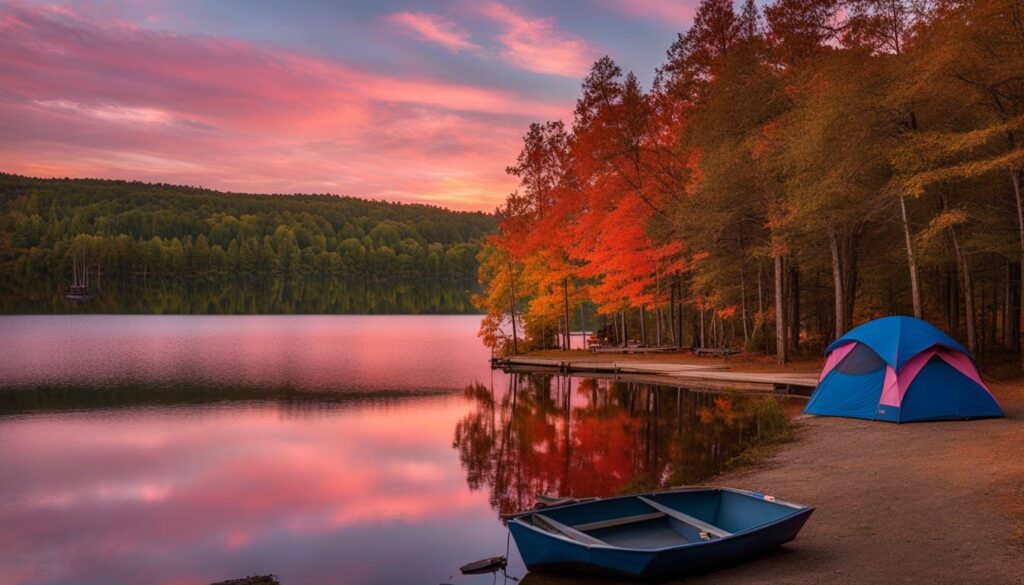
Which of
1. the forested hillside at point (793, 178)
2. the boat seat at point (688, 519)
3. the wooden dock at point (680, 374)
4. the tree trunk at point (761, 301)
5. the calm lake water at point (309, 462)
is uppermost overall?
the forested hillside at point (793, 178)

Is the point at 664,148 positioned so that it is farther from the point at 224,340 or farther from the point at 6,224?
the point at 6,224

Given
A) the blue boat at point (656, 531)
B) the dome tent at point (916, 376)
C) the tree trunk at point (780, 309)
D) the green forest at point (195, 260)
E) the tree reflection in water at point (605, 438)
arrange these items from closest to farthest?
the blue boat at point (656, 531)
the tree reflection in water at point (605, 438)
the dome tent at point (916, 376)
the tree trunk at point (780, 309)
the green forest at point (195, 260)

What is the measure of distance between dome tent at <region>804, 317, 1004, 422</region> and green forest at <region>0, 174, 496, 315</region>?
11115 centimetres

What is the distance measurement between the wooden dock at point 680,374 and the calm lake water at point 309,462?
128 centimetres

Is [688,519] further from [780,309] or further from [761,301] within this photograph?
[761,301]

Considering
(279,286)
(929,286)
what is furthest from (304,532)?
(279,286)

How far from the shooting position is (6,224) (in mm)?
161500

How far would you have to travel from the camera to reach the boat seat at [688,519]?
9163mm

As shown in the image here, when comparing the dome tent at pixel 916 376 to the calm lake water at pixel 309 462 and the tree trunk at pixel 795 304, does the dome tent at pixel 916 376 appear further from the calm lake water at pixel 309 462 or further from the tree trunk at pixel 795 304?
the tree trunk at pixel 795 304

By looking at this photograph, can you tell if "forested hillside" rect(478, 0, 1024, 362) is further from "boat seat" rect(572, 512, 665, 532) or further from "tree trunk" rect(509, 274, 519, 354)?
"boat seat" rect(572, 512, 665, 532)

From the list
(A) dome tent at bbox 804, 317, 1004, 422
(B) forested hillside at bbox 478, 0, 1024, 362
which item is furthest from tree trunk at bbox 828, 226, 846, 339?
(A) dome tent at bbox 804, 317, 1004, 422

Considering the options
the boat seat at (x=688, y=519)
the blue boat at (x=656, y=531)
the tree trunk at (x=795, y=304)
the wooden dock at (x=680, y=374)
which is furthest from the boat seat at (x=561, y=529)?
the tree trunk at (x=795, y=304)

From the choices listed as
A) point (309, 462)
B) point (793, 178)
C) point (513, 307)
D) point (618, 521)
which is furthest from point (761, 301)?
point (618, 521)

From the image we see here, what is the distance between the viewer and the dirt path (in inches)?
324
